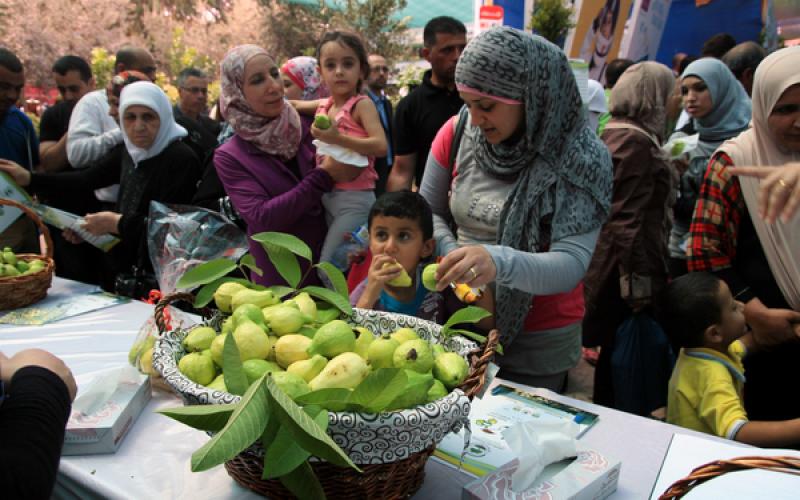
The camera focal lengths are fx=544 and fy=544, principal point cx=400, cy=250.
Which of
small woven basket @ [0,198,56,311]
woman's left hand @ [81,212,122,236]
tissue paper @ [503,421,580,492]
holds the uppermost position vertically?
tissue paper @ [503,421,580,492]

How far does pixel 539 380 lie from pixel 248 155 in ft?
4.69

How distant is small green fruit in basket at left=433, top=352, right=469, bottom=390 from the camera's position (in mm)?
978

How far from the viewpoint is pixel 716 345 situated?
1.72 m

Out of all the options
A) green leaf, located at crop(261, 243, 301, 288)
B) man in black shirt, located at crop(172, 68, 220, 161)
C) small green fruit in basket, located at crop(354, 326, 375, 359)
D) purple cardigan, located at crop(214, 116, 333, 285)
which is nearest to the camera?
small green fruit in basket, located at crop(354, 326, 375, 359)

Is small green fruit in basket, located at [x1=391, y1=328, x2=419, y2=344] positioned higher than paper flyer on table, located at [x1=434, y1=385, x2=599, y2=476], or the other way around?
small green fruit in basket, located at [x1=391, y1=328, x2=419, y2=344]

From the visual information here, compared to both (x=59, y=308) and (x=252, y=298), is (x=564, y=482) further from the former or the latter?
(x=59, y=308)

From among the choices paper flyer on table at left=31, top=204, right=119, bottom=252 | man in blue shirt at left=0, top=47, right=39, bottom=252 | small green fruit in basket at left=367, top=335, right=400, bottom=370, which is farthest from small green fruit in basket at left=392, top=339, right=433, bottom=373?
man in blue shirt at left=0, top=47, right=39, bottom=252

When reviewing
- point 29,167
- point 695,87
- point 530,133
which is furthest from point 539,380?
point 29,167

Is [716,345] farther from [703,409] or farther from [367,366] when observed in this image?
[367,366]

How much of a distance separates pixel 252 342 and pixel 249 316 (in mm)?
84

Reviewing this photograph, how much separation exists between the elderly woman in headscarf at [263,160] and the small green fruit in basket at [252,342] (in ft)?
3.86

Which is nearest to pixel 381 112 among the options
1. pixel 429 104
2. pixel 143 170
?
pixel 429 104

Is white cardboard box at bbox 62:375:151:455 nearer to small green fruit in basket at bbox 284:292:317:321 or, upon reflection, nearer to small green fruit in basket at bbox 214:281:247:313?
small green fruit in basket at bbox 214:281:247:313

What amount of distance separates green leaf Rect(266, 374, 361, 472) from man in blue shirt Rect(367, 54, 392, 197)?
79.4 inches
